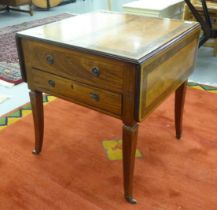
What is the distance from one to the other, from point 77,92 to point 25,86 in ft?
4.37

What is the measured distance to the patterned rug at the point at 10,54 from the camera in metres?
2.52

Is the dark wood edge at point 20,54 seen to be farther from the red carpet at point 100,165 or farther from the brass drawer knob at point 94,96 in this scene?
the red carpet at point 100,165

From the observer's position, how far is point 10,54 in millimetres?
2971

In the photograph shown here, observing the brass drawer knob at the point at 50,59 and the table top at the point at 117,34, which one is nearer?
the table top at the point at 117,34

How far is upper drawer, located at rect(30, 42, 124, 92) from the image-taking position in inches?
41.2

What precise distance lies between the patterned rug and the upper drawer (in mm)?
1285

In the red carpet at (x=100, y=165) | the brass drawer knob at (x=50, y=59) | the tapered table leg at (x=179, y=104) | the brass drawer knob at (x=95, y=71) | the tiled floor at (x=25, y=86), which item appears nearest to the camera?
the brass drawer knob at (x=95, y=71)

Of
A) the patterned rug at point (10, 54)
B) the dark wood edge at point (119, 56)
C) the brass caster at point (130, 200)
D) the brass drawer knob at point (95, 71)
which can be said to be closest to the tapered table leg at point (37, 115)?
the dark wood edge at point (119, 56)

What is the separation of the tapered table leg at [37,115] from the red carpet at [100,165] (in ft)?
0.23

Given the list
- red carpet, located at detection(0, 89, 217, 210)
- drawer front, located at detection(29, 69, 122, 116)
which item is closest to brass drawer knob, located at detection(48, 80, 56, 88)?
drawer front, located at detection(29, 69, 122, 116)

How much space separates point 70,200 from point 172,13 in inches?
91.6

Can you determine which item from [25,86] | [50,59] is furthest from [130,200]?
[25,86]

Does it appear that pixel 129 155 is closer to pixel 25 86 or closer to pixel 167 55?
pixel 167 55

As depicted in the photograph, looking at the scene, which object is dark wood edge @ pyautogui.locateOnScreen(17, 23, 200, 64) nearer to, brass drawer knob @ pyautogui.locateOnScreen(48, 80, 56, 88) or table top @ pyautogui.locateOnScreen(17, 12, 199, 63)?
table top @ pyautogui.locateOnScreen(17, 12, 199, 63)
